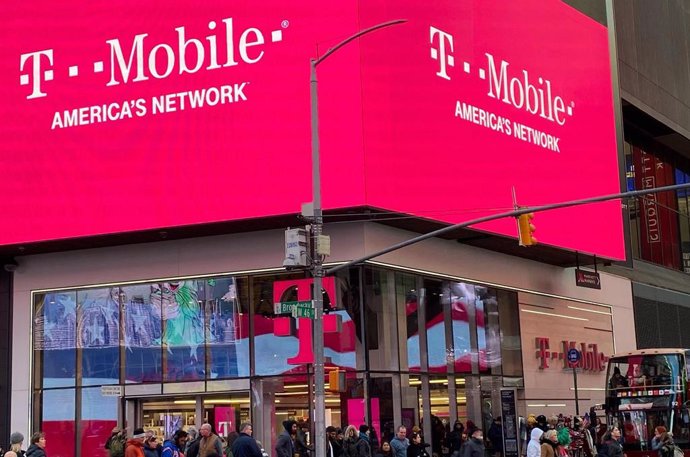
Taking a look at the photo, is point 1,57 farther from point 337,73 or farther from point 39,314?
point 337,73

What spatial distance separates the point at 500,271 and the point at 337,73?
10.7 meters

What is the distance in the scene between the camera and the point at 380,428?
30.0m

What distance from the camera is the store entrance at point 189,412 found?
3119 cm

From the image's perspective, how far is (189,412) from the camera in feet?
104

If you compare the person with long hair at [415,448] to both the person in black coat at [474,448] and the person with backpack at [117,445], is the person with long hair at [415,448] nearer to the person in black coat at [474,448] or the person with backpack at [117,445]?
the person in black coat at [474,448]

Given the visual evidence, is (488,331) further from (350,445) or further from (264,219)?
(350,445)

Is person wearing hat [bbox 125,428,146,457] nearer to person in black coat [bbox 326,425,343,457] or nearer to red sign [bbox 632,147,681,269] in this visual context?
person in black coat [bbox 326,425,343,457]

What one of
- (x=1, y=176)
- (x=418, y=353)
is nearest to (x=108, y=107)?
(x=1, y=176)

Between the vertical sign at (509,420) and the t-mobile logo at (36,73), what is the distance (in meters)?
16.8

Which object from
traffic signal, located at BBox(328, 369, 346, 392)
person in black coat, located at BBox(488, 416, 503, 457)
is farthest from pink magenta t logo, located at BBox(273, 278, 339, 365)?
person in black coat, located at BBox(488, 416, 503, 457)

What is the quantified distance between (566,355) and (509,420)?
7.50m

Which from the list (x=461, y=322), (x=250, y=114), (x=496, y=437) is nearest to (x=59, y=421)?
(x=250, y=114)

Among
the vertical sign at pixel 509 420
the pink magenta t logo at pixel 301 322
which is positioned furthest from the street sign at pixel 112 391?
the vertical sign at pixel 509 420

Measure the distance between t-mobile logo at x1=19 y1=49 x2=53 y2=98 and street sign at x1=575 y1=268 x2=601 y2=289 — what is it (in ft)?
64.8
